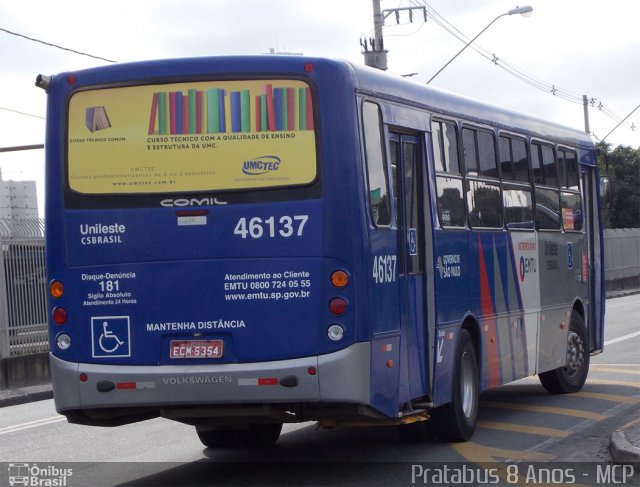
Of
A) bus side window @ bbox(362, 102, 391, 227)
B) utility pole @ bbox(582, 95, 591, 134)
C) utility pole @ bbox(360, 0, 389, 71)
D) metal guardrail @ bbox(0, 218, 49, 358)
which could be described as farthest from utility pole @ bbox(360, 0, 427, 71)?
utility pole @ bbox(582, 95, 591, 134)

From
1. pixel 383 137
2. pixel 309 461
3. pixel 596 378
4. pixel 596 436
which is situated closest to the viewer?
pixel 383 137

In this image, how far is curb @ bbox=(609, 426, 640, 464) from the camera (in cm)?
Result: 984

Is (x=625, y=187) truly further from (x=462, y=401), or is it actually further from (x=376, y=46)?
(x=462, y=401)

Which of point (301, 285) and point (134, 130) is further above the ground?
point (134, 130)

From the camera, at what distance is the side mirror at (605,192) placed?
56.8 feet

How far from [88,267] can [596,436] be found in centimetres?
525

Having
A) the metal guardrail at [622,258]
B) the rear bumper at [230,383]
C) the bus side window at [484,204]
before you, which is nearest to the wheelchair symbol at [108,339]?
the rear bumper at [230,383]

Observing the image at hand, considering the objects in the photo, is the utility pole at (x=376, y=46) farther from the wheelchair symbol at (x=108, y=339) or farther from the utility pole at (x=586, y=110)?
the utility pole at (x=586, y=110)

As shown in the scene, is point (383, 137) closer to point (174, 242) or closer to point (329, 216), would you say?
point (329, 216)

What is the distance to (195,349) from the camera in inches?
372

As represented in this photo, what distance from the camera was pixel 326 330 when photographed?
9305 mm

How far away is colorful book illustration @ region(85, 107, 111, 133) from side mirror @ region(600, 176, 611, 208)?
9.35 metres

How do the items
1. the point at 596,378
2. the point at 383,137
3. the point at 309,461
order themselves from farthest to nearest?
1. the point at 596,378
2. the point at 309,461
3. the point at 383,137

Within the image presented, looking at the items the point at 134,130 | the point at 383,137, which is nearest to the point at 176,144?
the point at 134,130
